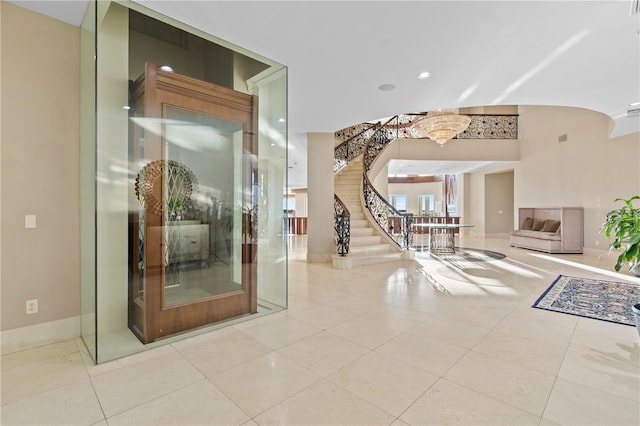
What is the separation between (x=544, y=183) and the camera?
359 inches

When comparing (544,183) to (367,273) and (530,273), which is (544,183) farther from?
(367,273)

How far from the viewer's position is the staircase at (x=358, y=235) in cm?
625

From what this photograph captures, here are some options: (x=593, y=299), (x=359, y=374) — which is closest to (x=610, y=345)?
(x=593, y=299)

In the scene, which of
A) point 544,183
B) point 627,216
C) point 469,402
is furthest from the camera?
point 544,183

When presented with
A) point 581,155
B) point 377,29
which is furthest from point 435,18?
point 581,155

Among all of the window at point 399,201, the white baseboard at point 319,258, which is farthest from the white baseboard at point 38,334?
the window at point 399,201

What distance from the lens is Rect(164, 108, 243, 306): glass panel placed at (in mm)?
2814

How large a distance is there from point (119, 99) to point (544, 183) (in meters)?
10.8

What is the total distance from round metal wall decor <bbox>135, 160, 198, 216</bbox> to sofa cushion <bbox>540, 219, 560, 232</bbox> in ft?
30.8

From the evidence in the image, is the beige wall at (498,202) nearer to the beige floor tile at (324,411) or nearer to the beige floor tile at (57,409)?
the beige floor tile at (324,411)

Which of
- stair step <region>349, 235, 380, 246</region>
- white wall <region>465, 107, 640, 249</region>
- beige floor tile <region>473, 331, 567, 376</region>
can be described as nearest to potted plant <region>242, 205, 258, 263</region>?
beige floor tile <region>473, 331, 567, 376</region>

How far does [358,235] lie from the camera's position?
24.3 feet

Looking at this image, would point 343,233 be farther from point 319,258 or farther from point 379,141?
point 379,141

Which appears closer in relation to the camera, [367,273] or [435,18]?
[435,18]
